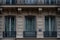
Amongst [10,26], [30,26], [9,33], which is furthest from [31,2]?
[9,33]

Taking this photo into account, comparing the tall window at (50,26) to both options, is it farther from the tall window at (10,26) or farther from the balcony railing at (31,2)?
the tall window at (10,26)

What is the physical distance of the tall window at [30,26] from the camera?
14.5m

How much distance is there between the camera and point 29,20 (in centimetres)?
1489

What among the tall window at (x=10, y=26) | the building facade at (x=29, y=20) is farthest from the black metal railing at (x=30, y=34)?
the tall window at (x=10, y=26)

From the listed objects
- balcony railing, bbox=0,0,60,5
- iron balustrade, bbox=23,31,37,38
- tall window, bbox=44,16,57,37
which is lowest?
iron balustrade, bbox=23,31,37,38

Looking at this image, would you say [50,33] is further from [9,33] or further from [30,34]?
[9,33]

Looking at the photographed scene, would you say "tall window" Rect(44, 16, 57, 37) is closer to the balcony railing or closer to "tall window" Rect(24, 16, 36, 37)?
"tall window" Rect(24, 16, 36, 37)

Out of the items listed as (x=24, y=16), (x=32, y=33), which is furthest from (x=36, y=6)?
(x=32, y=33)

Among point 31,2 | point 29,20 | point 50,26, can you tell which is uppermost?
point 31,2

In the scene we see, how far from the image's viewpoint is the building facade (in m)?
14.2

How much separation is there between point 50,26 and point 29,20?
1.85 m

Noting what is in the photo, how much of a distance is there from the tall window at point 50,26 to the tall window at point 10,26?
8.83ft

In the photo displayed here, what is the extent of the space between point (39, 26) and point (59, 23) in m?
1.68

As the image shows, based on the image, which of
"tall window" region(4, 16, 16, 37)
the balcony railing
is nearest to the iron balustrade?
"tall window" region(4, 16, 16, 37)
